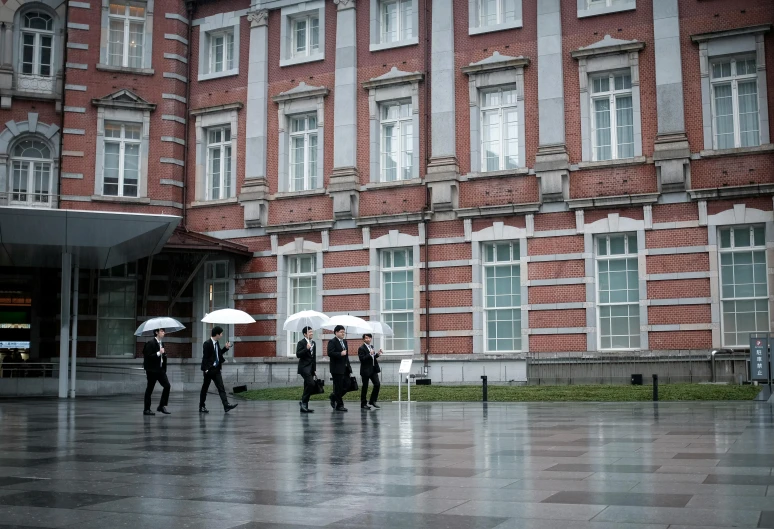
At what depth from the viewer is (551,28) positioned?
27.9 m

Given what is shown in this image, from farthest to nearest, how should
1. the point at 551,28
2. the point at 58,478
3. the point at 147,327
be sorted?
the point at 551,28
the point at 147,327
the point at 58,478

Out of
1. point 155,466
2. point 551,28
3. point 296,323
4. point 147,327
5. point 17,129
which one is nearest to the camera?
point 155,466

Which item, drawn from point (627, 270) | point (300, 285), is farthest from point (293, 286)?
point (627, 270)

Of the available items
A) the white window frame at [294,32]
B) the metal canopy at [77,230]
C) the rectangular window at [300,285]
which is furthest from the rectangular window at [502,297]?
the metal canopy at [77,230]

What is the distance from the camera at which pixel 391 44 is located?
99.5ft

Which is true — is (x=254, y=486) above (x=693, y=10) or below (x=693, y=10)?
below

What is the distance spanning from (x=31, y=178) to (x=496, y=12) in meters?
16.8

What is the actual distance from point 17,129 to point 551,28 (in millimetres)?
18224

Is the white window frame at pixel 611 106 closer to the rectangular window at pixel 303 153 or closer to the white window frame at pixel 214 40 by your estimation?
the rectangular window at pixel 303 153

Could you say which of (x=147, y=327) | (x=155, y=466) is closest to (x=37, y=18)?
(x=147, y=327)

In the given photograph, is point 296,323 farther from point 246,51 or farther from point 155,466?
point 155,466

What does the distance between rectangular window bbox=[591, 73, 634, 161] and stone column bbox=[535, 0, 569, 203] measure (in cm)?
103

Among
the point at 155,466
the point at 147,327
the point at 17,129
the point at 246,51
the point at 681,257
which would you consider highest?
the point at 246,51

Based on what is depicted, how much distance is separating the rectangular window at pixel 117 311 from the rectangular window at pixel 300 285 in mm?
5706
